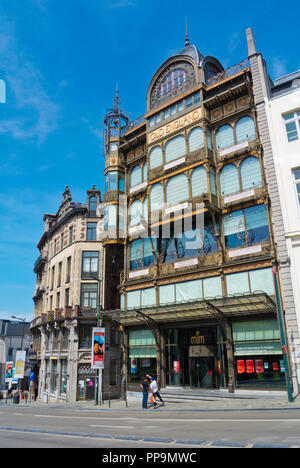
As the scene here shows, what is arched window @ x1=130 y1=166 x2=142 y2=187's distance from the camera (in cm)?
3303

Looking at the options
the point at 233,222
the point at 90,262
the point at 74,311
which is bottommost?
the point at 74,311

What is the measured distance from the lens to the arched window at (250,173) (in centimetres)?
2462

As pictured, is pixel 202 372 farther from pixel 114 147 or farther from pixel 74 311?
pixel 114 147

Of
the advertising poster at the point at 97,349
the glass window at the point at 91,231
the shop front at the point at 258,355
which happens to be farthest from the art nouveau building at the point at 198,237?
the glass window at the point at 91,231

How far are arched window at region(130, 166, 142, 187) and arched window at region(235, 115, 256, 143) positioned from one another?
981cm

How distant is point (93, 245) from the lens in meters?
38.8

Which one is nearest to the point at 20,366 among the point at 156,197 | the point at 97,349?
the point at 97,349

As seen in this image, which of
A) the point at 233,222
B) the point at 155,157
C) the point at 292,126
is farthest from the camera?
the point at 155,157

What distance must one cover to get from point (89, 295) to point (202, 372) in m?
16.1

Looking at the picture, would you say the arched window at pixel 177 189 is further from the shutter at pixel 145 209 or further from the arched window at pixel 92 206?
the arched window at pixel 92 206

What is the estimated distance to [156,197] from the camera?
97.8 feet

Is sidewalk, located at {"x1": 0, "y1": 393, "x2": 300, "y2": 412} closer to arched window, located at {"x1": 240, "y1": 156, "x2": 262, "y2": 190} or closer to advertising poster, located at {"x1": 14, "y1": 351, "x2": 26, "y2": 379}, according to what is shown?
arched window, located at {"x1": 240, "y1": 156, "x2": 262, "y2": 190}
